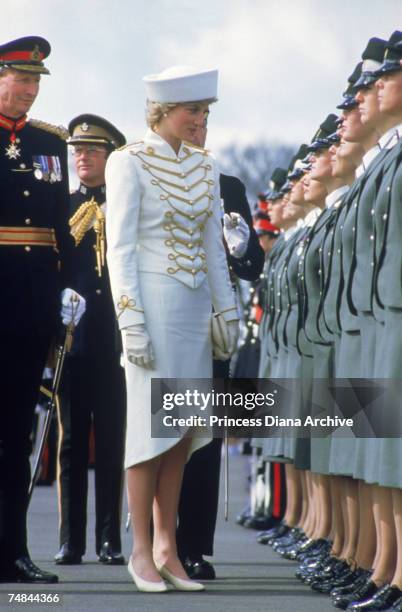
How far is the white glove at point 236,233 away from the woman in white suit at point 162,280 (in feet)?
3.54

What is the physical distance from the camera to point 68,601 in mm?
6598

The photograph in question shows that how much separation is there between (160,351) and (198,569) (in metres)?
1.41

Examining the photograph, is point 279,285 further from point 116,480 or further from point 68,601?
point 68,601

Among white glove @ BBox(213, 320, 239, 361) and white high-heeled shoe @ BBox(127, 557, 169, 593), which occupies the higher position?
white glove @ BBox(213, 320, 239, 361)

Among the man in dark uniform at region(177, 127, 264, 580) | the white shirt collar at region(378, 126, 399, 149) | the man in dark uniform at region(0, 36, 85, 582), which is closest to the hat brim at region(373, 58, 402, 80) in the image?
the white shirt collar at region(378, 126, 399, 149)

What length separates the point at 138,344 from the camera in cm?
683

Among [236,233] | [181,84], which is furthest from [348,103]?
[181,84]

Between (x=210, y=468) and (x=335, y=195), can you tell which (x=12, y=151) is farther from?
(x=335, y=195)

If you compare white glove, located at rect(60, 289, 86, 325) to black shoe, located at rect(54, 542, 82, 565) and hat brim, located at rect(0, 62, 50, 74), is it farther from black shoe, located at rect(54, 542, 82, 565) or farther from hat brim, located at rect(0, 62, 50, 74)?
black shoe, located at rect(54, 542, 82, 565)

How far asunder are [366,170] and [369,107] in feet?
1.03

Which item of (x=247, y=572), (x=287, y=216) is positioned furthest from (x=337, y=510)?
(x=287, y=216)

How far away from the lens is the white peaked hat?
7.08 meters

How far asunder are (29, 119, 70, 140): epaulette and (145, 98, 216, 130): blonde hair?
446mm

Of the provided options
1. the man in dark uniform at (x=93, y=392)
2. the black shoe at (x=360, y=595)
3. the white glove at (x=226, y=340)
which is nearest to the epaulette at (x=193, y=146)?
the white glove at (x=226, y=340)
